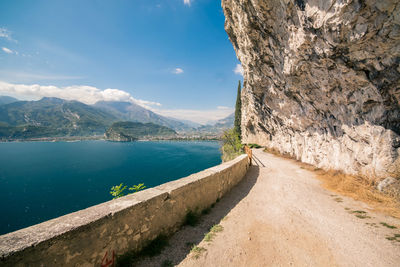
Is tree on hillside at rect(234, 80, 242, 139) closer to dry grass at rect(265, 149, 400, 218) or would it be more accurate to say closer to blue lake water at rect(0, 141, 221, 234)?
blue lake water at rect(0, 141, 221, 234)

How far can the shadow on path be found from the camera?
3.24m

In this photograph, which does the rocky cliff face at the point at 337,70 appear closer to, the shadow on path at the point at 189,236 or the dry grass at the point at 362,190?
the dry grass at the point at 362,190

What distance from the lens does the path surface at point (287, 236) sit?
133 inches

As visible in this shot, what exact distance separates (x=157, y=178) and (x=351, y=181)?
41.4 meters

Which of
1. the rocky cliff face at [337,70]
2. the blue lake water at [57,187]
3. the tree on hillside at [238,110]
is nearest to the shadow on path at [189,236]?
the rocky cliff face at [337,70]

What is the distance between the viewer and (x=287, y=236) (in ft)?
13.7

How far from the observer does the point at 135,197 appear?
358 centimetres

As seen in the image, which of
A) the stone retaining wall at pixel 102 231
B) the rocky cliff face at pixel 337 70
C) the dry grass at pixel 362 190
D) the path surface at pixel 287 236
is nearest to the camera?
the stone retaining wall at pixel 102 231

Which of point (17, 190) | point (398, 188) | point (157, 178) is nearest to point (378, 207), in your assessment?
point (398, 188)

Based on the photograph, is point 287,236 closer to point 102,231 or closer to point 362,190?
point 102,231

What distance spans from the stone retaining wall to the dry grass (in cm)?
648

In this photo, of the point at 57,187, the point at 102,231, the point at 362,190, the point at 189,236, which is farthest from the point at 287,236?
the point at 57,187

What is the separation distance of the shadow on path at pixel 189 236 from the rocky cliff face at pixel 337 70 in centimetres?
672

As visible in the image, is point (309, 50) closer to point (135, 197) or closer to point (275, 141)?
point (135, 197)
